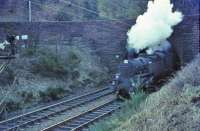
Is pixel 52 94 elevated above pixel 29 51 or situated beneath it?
situated beneath

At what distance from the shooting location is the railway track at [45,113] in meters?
14.3

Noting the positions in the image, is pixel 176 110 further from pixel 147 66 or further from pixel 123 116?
pixel 147 66

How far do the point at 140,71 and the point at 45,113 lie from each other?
5334 millimetres

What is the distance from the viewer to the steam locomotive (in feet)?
64.4

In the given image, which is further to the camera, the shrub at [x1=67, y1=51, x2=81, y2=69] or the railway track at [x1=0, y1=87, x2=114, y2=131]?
the shrub at [x1=67, y1=51, x2=81, y2=69]

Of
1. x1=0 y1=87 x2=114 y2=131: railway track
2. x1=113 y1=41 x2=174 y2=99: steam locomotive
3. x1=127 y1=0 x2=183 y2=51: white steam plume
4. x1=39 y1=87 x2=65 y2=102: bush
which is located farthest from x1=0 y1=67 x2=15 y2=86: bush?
x1=127 y1=0 x2=183 y2=51: white steam plume

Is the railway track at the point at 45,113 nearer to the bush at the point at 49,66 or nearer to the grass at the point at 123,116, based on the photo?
the bush at the point at 49,66

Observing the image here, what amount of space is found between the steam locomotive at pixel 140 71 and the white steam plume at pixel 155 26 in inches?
26.4

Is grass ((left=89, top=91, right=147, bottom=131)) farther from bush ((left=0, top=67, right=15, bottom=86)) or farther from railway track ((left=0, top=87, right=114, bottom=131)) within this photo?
bush ((left=0, top=67, right=15, bottom=86))

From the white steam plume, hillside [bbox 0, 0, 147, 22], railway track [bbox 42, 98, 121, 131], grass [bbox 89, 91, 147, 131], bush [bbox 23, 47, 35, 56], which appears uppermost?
hillside [bbox 0, 0, 147, 22]

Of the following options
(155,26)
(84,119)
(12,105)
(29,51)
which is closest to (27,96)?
(12,105)

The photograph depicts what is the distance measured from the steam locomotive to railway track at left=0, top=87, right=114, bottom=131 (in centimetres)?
150

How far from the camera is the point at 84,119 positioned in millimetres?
15398

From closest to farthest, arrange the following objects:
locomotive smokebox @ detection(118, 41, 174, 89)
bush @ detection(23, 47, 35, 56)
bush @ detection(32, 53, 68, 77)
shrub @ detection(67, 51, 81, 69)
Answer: locomotive smokebox @ detection(118, 41, 174, 89)
bush @ detection(32, 53, 68, 77)
bush @ detection(23, 47, 35, 56)
shrub @ detection(67, 51, 81, 69)
